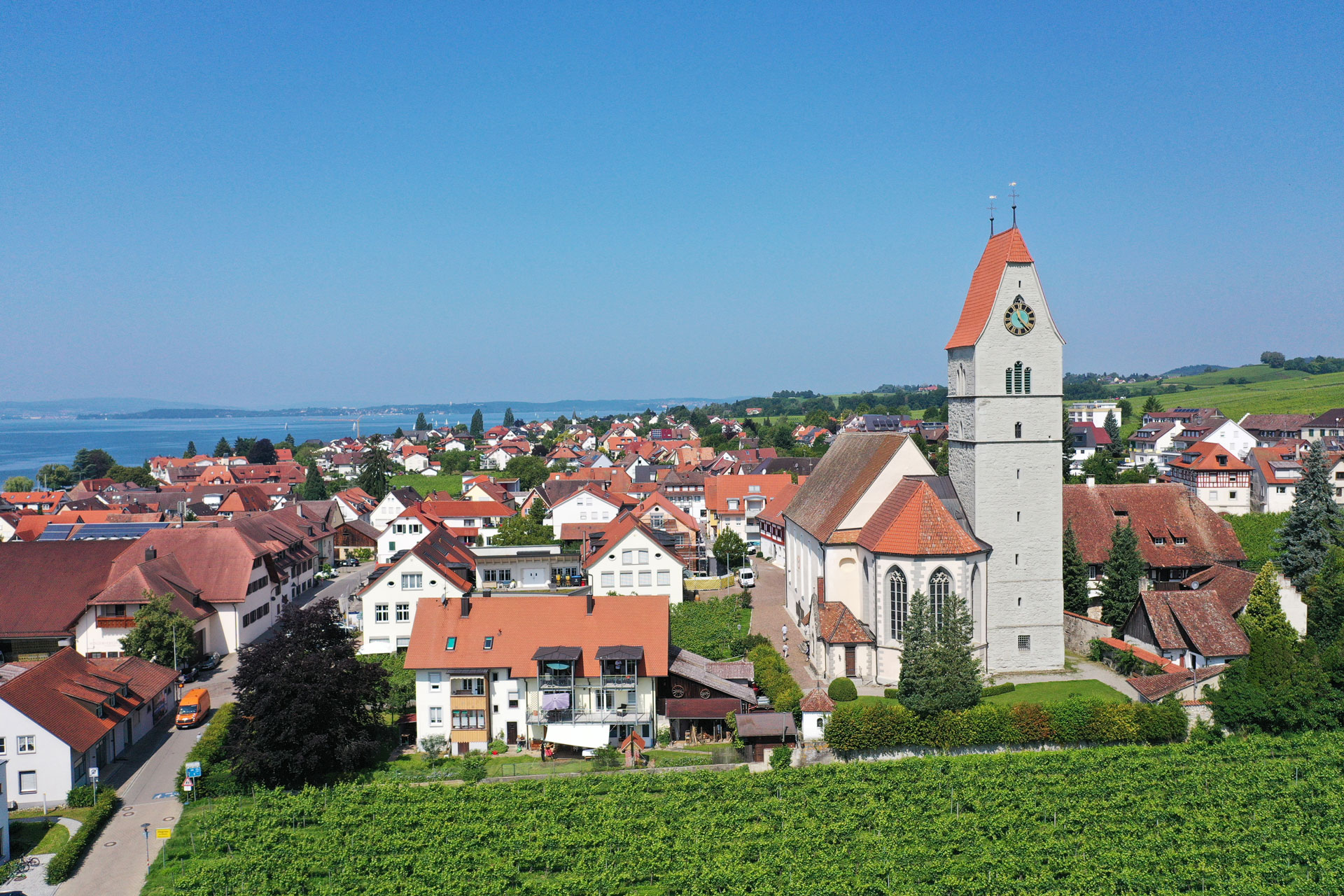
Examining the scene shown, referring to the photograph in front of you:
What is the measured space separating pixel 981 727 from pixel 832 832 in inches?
364

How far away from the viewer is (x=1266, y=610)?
41062 mm

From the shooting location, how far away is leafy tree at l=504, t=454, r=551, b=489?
136m

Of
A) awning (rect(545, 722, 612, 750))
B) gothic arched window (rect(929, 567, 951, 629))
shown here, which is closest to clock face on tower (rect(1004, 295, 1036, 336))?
gothic arched window (rect(929, 567, 951, 629))

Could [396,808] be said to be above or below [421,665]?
below

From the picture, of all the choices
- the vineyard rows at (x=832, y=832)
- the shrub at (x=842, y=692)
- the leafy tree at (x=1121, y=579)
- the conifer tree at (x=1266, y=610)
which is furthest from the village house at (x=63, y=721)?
the conifer tree at (x=1266, y=610)

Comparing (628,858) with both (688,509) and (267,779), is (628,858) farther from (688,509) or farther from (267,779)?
(688,509)

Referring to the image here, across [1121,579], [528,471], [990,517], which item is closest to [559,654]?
[990,517]

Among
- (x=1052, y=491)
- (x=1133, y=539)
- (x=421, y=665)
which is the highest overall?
(x=1052, y=491)

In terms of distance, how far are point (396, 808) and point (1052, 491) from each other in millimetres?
31035

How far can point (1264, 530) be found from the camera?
6681 cm

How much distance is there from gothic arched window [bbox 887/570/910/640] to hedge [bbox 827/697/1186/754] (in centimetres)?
692

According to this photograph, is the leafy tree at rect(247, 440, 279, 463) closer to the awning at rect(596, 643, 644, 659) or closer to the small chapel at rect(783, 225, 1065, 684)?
the awning at rect(596, 643, 644, 659)

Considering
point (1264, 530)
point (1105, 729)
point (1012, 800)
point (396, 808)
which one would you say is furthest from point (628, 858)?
point (1264, 530)

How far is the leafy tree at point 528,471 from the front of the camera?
135500 millimetres
